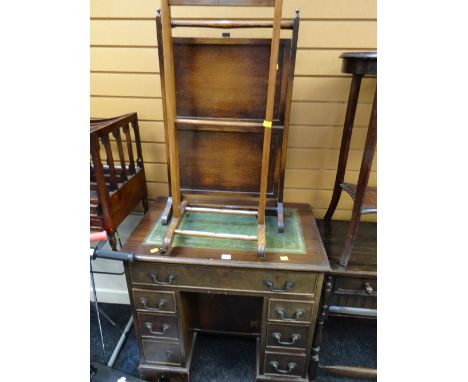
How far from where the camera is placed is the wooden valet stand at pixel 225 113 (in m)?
1.04

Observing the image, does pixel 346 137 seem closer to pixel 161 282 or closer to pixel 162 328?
pixel 161 282

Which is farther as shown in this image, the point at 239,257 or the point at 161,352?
the point at 161,352

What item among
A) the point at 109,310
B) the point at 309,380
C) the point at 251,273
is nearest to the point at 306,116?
the point at 251,273

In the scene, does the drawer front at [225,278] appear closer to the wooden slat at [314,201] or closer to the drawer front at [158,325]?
the drawer front at [158,325]

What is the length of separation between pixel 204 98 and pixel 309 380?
54.8 inches

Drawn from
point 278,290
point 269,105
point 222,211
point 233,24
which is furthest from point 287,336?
point 233,24

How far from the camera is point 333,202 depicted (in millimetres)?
1448

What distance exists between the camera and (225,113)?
1181mm

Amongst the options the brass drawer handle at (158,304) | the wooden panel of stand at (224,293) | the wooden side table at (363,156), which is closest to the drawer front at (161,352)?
the wooden panel of stand at (224,293)

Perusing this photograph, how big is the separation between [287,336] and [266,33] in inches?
51.7

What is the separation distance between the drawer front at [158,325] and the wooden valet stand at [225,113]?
35cm

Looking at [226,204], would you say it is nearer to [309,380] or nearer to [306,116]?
[306,116]

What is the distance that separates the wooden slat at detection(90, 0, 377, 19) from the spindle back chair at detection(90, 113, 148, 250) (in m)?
0.45

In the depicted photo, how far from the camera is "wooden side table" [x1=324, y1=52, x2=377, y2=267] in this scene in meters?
0.97
